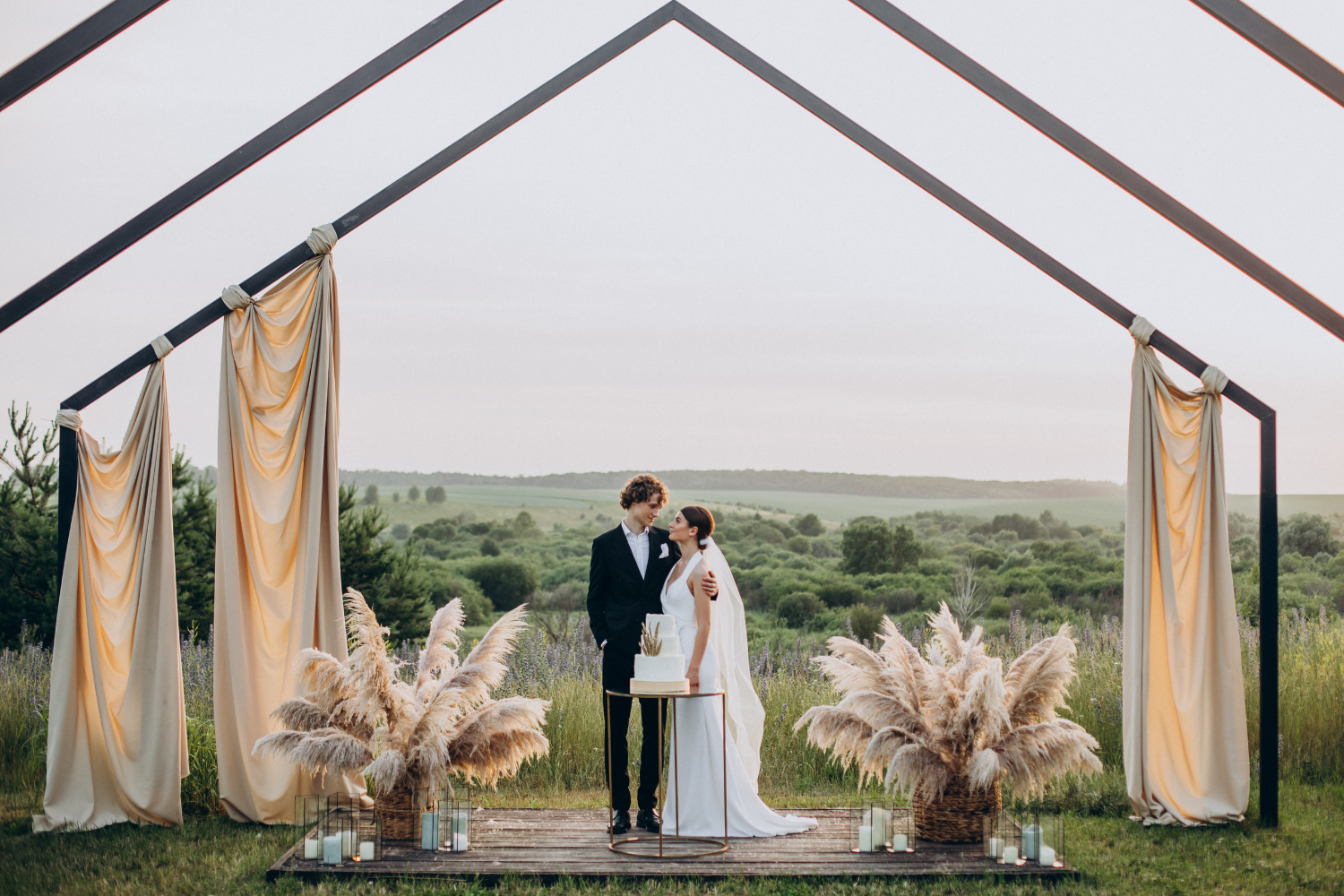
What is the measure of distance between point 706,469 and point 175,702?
68.2 ft

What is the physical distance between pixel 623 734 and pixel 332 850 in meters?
1.55

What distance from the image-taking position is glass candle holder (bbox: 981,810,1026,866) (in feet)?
16.7

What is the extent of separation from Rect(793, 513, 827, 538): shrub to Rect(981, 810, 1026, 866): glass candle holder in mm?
20764

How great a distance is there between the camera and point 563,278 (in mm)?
25484

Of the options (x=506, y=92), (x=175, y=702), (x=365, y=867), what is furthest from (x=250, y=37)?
(x=365, y=867)

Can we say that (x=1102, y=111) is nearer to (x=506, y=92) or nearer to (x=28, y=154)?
(x=506, y=92)

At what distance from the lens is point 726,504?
26328mm

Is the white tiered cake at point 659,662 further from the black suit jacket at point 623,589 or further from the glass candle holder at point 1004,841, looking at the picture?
the glass candle holder at point 1004,841

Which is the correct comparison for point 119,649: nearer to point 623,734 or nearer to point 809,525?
point 623,734

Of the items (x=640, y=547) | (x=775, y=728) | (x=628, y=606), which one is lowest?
(x=775, y=728)

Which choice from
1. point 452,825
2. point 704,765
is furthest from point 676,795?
point 452,825

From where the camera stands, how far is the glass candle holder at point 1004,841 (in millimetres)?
5078

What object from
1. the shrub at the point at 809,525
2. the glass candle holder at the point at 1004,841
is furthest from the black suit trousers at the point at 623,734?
the shrub at the point at 809,525

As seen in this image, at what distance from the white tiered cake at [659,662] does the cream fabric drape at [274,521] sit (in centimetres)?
188
